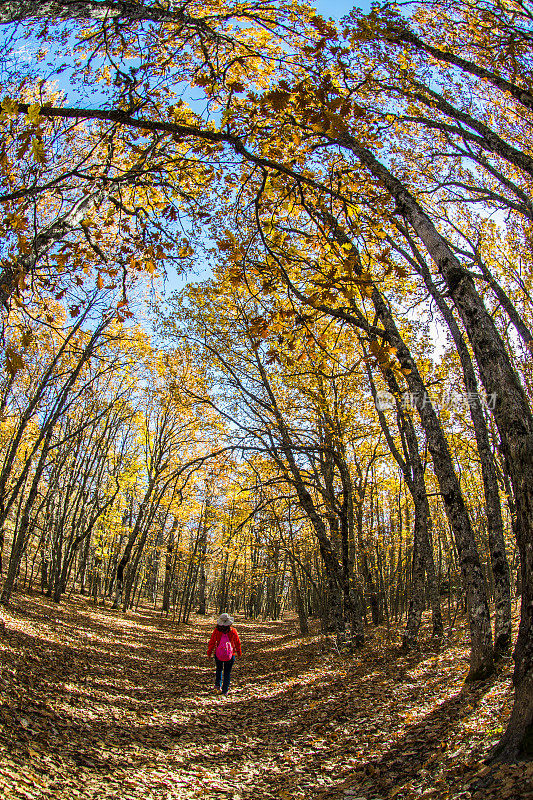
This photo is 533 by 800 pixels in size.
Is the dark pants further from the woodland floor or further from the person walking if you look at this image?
the woodland floor

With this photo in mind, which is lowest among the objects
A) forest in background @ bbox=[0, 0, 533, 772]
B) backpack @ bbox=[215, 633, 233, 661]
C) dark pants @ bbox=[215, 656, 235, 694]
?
dark pants @ bbox=[215, 656, 235, 694]

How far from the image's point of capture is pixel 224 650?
8.23 m

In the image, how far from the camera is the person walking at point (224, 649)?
8.22 metres

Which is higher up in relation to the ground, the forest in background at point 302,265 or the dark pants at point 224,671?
the forest in background at point 302,265

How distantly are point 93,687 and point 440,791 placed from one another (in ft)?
21.0

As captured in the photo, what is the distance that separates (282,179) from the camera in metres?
Answer: 4.55

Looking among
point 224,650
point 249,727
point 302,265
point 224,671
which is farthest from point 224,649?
point 302,265

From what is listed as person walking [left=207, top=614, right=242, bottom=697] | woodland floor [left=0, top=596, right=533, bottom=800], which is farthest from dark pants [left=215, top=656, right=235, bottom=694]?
woodland floor [left=0, top=596, right=533, bottom=800]

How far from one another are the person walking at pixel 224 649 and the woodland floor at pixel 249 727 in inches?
13.6

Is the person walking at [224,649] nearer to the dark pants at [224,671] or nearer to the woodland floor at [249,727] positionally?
the dark pants at [224,671]

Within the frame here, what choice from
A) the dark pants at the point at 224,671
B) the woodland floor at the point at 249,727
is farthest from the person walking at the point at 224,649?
the woodland floor at the point at 249,727

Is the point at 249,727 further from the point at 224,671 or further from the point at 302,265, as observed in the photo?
the point at 302,265

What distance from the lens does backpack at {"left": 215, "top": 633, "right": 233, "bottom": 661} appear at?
8203 millimetres

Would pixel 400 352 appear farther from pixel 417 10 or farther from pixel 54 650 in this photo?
pixel 54 650
